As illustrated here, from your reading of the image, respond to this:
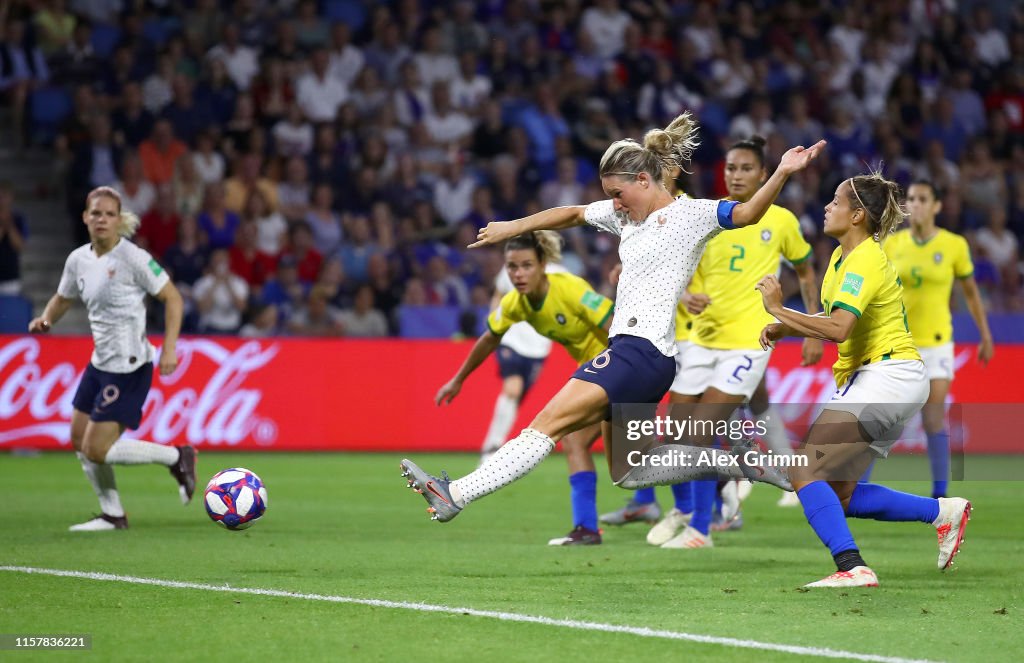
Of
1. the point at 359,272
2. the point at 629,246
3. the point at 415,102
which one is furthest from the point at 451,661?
the point at 415,102

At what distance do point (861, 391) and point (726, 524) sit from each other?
3.17m

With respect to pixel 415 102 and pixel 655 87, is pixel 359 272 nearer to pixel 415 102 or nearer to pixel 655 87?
pixel 415 102

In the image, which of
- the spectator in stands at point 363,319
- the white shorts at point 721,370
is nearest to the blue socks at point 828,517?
the white shorts at point 721,370

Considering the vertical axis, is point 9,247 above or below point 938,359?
above

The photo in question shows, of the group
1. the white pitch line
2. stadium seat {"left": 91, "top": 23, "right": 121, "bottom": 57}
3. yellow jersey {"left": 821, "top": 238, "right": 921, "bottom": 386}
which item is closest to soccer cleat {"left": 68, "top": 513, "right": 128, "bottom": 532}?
the white pitch line

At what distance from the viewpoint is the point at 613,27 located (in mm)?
22266

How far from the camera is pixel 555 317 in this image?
9.12 meters

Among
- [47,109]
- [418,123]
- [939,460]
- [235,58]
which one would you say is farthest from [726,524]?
[47,109]

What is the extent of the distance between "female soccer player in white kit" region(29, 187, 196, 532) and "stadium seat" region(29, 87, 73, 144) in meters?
9.33

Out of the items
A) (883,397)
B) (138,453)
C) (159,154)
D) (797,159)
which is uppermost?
(159,154)

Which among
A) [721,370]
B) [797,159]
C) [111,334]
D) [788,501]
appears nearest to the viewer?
[797,159]

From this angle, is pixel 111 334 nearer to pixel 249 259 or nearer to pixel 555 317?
pixel 555 317

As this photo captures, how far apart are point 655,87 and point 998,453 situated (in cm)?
740

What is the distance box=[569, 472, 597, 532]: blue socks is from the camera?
922 centimetres
